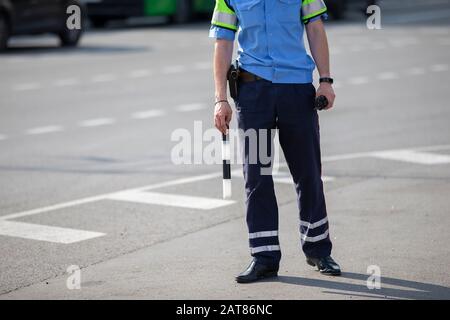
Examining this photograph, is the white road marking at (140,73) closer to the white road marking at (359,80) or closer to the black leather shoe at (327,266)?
the white road marking at (359,80)

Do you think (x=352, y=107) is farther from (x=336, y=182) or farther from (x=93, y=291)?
(x=93, y=291)

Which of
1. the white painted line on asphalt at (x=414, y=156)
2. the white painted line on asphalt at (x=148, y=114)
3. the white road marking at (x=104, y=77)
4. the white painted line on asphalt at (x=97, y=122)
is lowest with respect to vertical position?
the white road marking at (x=104, y=77)

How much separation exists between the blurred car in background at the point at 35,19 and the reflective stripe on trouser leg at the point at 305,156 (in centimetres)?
1779

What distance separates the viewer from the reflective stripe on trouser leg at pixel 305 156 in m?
6.62

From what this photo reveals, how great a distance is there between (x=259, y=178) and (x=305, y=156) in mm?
320

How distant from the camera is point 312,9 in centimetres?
662

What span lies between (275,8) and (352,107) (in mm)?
8787

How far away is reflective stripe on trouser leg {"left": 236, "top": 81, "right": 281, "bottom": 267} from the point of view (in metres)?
6.61

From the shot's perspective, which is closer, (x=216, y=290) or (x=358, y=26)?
(x=216, y=290)

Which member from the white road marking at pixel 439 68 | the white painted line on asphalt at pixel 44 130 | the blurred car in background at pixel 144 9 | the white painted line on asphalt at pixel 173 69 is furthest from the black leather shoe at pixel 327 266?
the blurred car in background at pixel 144 9

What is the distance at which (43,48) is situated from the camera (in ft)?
84.2

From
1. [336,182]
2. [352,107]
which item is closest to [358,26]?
[352,107]

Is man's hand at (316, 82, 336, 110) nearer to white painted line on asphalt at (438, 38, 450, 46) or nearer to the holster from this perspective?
the holster

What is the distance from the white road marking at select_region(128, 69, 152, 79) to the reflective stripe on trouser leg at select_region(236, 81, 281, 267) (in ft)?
41.8
